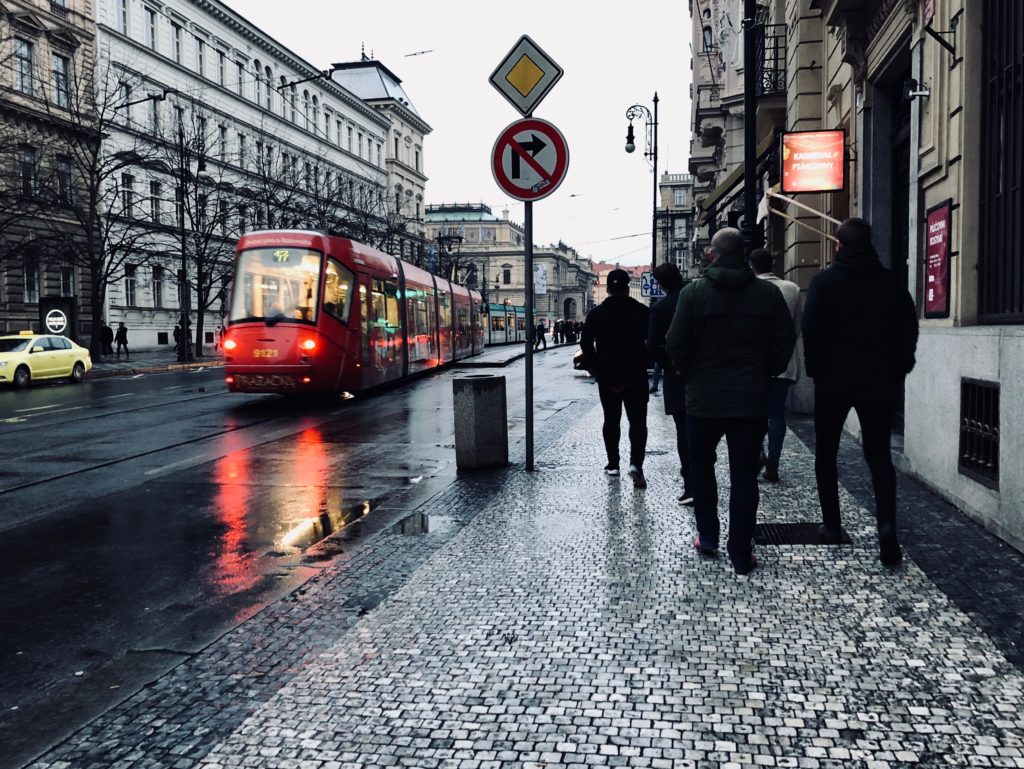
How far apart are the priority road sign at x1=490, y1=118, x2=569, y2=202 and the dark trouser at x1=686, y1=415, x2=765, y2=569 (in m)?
3.60

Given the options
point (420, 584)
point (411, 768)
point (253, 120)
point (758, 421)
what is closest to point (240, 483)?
point (420, 584)

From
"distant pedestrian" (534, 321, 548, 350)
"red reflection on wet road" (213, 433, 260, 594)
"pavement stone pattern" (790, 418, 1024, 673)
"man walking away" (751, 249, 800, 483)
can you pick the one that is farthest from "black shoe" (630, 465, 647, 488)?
"distant pedestrian" (534, 321, 548, 350)

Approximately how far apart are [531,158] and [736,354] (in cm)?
383

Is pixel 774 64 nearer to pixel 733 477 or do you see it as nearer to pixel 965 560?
pixel 965 560

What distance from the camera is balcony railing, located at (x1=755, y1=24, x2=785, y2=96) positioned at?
691 inches

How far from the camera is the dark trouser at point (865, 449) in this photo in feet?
17.1

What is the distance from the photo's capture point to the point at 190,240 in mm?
50781

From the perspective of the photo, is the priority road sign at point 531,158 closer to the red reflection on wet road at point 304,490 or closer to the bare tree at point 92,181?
the red reflection on wet road at point 304,490

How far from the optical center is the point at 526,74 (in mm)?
8422

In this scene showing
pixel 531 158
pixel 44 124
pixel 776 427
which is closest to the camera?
pixel 776 427

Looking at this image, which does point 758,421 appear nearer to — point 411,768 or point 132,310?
point 411,768

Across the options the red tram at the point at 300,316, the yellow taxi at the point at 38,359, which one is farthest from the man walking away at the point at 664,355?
the yellow taxi at the point at 38,359

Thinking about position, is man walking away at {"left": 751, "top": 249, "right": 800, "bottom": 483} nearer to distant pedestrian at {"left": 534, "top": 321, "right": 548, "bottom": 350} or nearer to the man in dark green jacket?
the man in dark green jacket

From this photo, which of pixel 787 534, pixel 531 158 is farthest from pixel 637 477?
pixel 531 158
